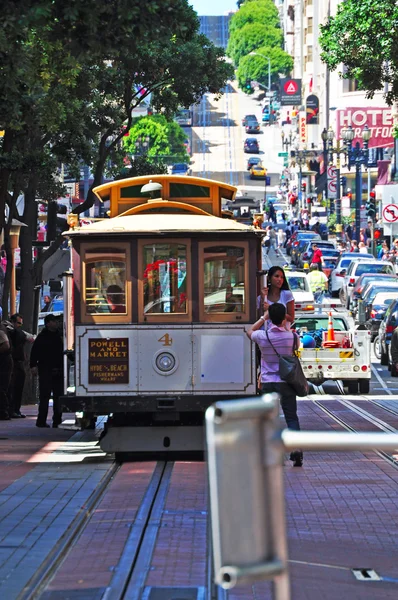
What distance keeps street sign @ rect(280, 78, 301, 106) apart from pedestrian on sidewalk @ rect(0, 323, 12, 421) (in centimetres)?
12900

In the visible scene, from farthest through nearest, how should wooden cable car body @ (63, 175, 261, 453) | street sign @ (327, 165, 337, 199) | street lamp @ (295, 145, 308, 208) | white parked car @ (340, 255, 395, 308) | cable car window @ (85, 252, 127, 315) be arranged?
street lamp @ (295, 145, 308, 208), street sign @ (327, 165, 337, 199), white parked car @ (340, 255, 395, 308), cable car window @ (85, 252, 127, 315), wooden cable car body @ (63, 175, 261, 453)

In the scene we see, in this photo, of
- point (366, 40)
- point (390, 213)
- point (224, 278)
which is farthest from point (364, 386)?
point (390, 213)

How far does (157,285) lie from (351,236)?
69.9 metres

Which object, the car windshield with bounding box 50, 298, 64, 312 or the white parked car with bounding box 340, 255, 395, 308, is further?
the white parked car with bounding box 340, 255, 395, 308

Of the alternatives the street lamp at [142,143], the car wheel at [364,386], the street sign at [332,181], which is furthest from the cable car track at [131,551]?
the street lamp at [142,143]

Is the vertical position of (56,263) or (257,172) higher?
(257,172)

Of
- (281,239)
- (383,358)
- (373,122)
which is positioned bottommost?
(383,358)

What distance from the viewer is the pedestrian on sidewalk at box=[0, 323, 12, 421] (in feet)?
66.3

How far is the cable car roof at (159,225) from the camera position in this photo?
1461 cm

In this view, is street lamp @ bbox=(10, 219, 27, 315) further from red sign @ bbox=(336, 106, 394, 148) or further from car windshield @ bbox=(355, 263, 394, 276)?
red sign @ bbox=(336, 106, 394, 148)

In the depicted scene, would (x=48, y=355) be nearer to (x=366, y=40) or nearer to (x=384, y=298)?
(x=366, y=40)

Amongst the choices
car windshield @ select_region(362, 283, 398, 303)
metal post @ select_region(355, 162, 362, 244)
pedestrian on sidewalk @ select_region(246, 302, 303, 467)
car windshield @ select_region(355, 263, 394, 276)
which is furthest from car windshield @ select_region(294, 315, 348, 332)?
metal post @ select_region(355, 162, 362, 244)

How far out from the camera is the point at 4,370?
20.7 m

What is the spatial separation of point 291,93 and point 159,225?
138397 mm
